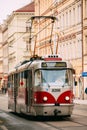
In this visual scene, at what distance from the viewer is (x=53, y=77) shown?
24.6 meters

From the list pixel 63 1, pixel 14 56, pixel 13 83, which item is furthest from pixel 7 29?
pixel 13 83

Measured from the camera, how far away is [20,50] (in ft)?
350

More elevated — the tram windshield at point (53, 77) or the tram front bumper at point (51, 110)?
the tram windshield at point (53, 77)

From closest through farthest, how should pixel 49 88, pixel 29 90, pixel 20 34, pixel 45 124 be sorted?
pixel 45 124 → pixel 49 88 → pixel 29 90 → pixel 20 34

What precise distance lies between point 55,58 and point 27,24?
81671mm

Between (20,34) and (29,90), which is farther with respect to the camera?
(20,34)

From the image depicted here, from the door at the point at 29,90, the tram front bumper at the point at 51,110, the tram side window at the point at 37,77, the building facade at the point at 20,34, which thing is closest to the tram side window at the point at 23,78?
the door at the point at 29,90

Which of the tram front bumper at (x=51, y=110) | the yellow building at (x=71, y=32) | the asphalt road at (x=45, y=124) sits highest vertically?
the yellow building at (x=71, y=32)

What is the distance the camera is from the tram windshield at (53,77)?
2444 cm

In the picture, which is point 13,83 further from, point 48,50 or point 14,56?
point 14,56

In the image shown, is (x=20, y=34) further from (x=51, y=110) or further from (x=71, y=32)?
(x=51, y=110)

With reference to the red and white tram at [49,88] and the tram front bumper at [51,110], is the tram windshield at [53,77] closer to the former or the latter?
the red and white tram at [49,88]

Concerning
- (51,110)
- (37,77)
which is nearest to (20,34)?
(37,77)

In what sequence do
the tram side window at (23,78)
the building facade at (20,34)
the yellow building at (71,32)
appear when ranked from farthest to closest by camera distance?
1. the building facade at (20,34)
2. the yellow building at (71,32)
3. the tram side window at (23,78)
